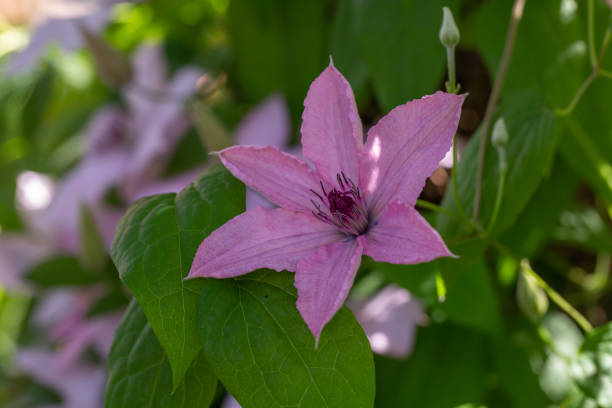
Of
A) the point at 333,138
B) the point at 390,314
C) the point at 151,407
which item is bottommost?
the point at 390,314

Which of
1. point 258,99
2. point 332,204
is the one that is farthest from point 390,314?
point 258,99

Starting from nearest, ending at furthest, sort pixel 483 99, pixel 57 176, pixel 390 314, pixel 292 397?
pixel 292 397 → pixel 390 314 → pixel 483 99 → pixel 57 176

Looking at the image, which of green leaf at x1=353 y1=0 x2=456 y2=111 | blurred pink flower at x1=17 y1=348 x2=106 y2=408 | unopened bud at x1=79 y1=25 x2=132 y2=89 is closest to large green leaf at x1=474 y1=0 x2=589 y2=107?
green leaf at x1=353 y1=0 x2=456 y2=111

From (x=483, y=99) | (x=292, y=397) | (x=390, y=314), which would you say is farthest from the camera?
(x=483, y=99)

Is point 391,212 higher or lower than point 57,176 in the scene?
higher

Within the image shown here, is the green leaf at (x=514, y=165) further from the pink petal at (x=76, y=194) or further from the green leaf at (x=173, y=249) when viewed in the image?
the pink petal at (x=76, y=194)

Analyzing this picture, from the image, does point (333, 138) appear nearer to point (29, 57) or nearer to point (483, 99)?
point (483, 99)

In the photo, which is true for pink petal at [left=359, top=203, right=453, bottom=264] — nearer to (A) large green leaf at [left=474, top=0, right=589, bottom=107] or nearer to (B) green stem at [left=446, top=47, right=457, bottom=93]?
(B) green stem at [left=446, top=47, right=457, bottom=93]

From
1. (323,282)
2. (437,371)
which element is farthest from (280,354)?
(437,371)

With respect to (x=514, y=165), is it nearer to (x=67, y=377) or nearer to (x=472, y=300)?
(x=472, y=300)
